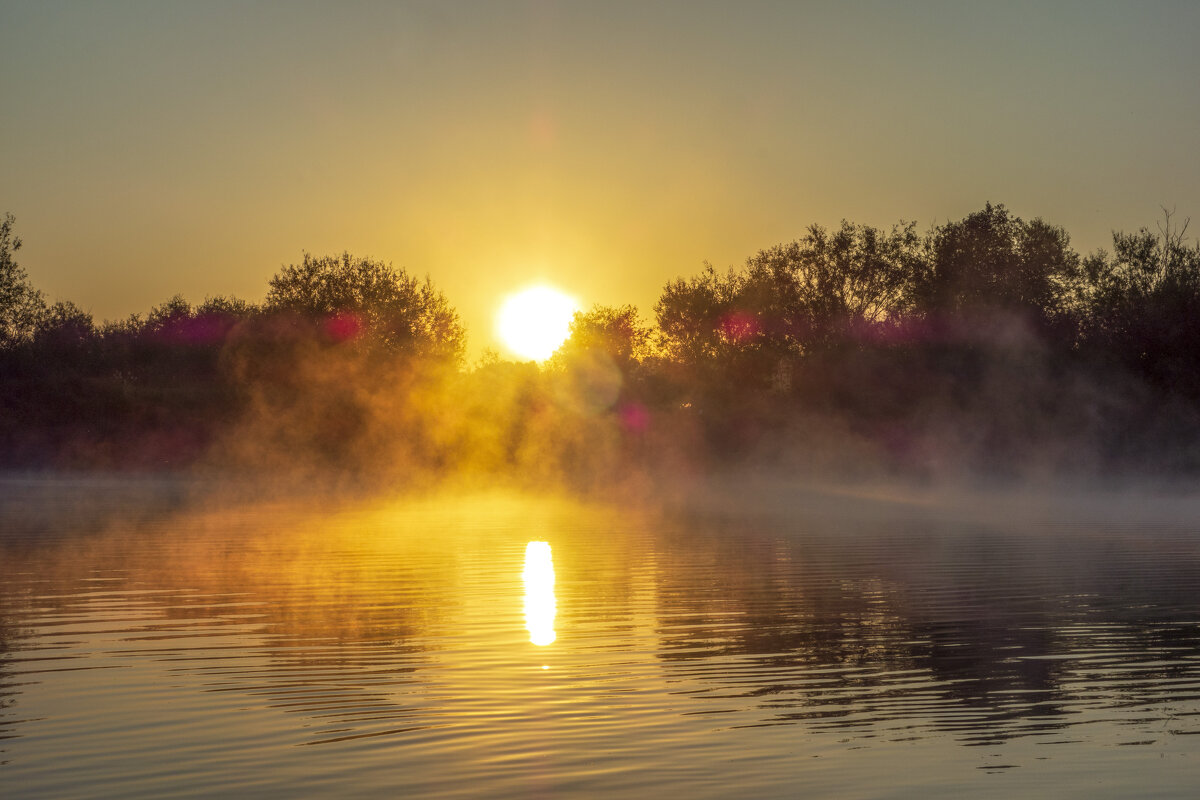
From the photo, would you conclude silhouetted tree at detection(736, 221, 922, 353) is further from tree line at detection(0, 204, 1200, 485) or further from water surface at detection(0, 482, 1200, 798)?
water surface at detection(0, 482, 1200, 798)

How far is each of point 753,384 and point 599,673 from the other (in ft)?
248

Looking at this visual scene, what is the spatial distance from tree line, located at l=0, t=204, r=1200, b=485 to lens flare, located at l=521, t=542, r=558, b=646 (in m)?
46.1

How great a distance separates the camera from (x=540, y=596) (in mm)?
21406

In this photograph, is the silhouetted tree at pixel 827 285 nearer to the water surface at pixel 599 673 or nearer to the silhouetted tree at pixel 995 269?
the silhouetted tree at pixel 995 269

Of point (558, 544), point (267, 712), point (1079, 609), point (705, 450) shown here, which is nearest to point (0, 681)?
point (267, 712)

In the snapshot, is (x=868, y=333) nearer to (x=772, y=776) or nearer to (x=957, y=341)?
(x=957, y=341)

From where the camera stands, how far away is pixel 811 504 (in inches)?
2240

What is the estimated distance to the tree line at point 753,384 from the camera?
69.9m

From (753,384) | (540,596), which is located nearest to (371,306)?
(753,384)

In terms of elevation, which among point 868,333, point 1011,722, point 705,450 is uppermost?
point 868,333

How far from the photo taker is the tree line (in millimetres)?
69938

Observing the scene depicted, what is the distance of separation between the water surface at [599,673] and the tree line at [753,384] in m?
42.2

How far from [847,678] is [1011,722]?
2.46m

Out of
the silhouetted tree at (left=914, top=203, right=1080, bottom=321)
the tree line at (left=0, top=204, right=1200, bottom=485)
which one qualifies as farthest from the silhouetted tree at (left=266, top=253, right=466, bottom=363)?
the silhouetted tree at (left=914, top=203, right=1080, bottom=321)
